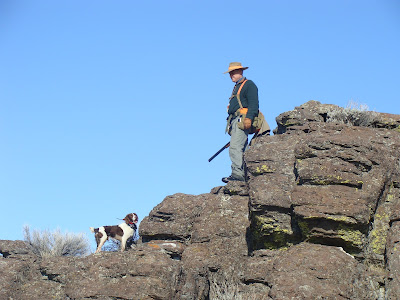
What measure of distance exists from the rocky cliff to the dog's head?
40cm

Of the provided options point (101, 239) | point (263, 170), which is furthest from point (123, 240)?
point (263, 170)

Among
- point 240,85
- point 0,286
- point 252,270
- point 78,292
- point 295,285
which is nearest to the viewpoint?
point 295,285

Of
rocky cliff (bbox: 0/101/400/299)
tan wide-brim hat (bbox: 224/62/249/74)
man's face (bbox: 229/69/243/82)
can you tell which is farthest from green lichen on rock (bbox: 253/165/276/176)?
tan wide-brim hat (bbox: 224/62/249/74)

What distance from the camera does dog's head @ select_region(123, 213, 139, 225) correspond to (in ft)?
44.0

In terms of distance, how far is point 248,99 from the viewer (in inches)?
529

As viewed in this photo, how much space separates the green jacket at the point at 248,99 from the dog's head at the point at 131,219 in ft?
10.7

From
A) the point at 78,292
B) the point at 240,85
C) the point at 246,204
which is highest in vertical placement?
the point at 240,85

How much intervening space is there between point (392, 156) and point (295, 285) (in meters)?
3.44

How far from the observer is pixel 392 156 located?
37.4 ft

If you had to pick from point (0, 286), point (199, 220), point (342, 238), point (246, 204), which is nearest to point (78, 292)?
point (0, 286)

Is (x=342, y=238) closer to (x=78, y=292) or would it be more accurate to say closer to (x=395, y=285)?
(x=395, y=285)

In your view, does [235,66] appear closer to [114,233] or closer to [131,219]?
[131,219]

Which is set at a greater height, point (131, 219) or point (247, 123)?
point (247, 123)

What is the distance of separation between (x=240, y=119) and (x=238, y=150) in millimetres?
710
